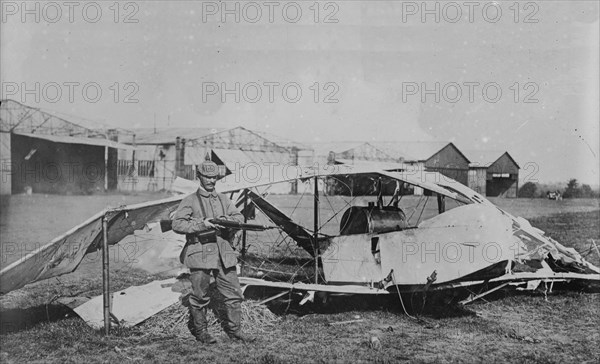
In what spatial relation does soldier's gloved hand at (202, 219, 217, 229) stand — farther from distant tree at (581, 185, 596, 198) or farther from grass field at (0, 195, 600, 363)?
distant tree at (581, 185, 596, 198)

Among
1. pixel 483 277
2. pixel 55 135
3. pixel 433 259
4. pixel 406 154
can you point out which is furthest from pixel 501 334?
pixel 406 154

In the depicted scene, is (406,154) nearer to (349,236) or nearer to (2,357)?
(349,236)

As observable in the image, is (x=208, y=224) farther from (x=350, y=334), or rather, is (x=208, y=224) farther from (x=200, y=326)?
(x=350, y=334)

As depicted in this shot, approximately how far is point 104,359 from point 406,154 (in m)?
42.4

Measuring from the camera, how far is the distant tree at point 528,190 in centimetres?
4612

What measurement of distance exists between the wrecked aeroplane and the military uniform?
724 mm

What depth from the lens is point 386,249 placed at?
7449mm

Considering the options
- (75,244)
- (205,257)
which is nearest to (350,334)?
(205,257)

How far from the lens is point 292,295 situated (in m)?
7.71

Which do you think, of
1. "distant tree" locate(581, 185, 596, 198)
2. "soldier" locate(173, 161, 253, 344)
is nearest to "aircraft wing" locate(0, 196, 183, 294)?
"soldier" locate(173, 161, 253, 344)

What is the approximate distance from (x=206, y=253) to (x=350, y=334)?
2281mm

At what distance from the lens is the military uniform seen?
19.9 feet

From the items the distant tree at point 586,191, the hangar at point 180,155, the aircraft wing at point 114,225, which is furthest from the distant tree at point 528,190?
the aircraft wing at point 114,225

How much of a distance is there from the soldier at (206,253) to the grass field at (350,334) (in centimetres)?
31
